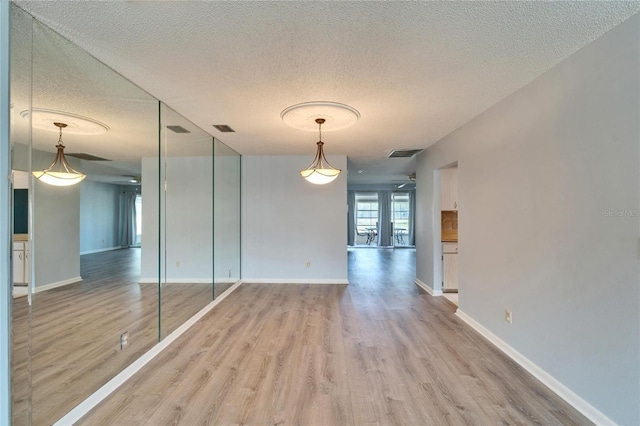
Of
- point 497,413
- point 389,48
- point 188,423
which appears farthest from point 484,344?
point 389,48

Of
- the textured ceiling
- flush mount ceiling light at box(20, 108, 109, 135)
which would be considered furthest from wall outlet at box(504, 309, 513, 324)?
flush mount ceiling light at box(20, 108, 109, 135)

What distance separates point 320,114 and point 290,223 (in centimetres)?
294

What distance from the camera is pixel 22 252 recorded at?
1.62 metres

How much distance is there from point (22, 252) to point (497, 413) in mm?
3252

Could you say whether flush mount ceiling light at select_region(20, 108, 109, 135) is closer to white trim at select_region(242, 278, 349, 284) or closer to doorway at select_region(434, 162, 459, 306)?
white trim at select_region(242, 278, 349, 284)

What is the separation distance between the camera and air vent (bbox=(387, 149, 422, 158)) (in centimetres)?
504

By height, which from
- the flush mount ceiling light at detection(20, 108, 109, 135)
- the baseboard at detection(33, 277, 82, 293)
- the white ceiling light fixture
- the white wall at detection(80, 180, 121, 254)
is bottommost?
the baseboard at detection(33, 277, 82, 293)

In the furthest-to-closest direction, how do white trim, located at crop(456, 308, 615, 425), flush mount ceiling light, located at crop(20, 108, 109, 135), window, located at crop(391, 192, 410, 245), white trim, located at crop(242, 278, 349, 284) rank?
window, located at crop(391, 192, 410, 245) < white trim, located at crop(242, 278, 349, 284) < white trim, located at crop(456, 308, 615, 425) < flush mount ceiling light, located at crop(20, 108, 109, 135)

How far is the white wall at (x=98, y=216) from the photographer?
220 cm

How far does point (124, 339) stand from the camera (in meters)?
2.43

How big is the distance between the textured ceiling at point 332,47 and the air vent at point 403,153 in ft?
6.39

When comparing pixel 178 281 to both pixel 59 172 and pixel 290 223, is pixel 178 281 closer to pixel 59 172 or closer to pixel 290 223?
pixel 59 172

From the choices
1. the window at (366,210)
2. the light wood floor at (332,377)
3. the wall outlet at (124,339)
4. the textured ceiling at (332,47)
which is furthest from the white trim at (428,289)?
the window at (366,210)

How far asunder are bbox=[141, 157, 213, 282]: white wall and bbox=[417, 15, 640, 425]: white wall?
364 centimetres
